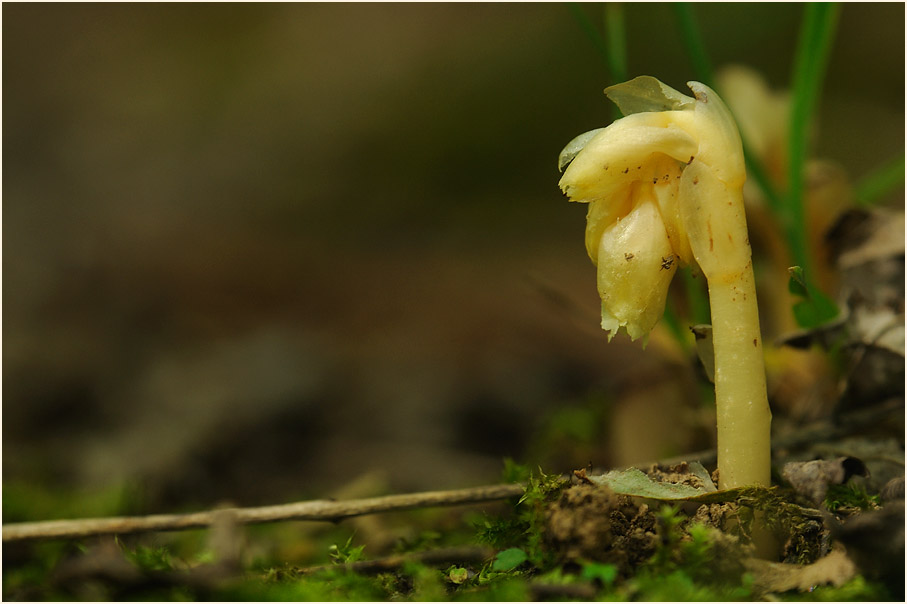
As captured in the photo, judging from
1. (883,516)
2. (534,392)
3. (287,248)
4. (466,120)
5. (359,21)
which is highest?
(359,21)

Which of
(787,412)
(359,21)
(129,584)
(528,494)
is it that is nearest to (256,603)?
(129,584)

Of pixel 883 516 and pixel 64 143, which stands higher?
pixel 64 143

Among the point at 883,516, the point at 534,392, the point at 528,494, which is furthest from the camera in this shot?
the point at 534,392

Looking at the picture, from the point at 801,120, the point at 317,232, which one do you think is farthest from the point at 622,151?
the point at 317,232

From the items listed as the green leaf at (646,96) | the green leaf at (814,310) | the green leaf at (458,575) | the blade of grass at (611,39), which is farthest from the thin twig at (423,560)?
the blade of grass at (611,39)

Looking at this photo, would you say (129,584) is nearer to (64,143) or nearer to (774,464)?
(774,464)

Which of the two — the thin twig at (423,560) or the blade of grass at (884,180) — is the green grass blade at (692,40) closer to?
the blade of grass at (884,180)
